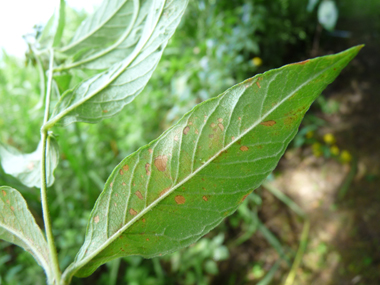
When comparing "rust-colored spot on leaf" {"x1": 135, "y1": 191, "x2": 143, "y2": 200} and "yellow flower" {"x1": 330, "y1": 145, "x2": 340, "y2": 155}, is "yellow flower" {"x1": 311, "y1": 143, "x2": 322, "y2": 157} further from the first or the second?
"rust-colored spot on leaf" {"x1": 135, "y1": 191, "x2": 143, "y2": 200}

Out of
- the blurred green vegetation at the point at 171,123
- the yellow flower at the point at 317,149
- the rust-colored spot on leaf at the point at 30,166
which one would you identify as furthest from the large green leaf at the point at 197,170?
the yellow flower at the point at 317,149

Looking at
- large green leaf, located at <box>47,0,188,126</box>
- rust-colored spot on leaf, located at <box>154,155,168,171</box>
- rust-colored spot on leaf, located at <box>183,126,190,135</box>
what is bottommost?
rust-colored spot on leaf, located at <box>154,155,168,171</box>

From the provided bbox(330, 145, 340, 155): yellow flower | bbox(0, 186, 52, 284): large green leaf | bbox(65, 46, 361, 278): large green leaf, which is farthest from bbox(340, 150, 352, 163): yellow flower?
bbox(0, 186, 52, 284): large green leaf

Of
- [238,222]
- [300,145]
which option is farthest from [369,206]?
[238,222]

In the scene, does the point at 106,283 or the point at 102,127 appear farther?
the point at 102,127

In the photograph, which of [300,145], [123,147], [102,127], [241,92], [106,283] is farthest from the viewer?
[300,145]

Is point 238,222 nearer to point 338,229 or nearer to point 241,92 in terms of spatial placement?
point 338,229

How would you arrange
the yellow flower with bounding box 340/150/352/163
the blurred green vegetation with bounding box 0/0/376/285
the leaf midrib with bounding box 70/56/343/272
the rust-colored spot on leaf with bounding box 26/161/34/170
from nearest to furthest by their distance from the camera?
1. the leaf midrib with bounding box 70/56/343/272
2. the rust-colored spot on leaf with bounding box 26/161/34/170
3. the blurred green vegetation with bounding box 0/0/376/285
4. the yellow flower with bounding box 340/150/352/163
